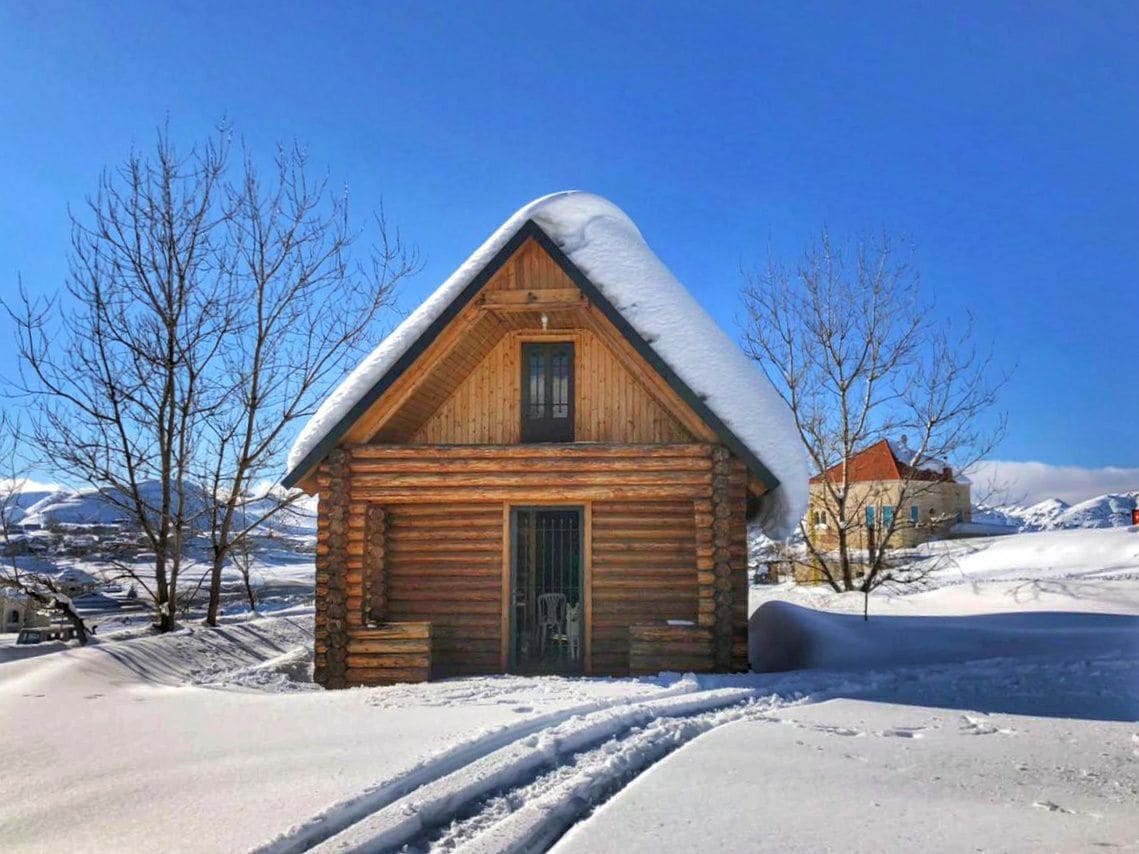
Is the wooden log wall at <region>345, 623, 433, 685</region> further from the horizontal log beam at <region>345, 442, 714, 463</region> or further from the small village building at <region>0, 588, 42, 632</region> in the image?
the small village building at <region>0, 588, 42, 632</region>

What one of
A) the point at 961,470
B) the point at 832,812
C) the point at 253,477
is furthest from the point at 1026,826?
the point at 961,470

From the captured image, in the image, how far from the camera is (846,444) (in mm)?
22547

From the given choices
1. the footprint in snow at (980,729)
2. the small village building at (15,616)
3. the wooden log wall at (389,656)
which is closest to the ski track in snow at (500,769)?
the footprint in snow at (980,729)

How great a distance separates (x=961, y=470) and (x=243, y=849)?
69.4 ft

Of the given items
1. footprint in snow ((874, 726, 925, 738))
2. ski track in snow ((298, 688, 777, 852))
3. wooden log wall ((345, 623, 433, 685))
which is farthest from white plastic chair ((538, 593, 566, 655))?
footprint in snow ((874, 726, 925, 738))

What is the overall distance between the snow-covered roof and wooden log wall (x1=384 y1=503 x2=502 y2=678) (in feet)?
6.86

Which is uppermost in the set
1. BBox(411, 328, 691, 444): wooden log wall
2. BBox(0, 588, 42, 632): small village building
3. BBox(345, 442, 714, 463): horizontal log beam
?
BBox(411, 328, 691, 444): wooden log wall

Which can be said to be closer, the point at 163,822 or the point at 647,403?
the point at 163,822

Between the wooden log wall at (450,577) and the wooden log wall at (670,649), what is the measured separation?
7.29 feet

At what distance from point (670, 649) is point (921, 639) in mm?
4180

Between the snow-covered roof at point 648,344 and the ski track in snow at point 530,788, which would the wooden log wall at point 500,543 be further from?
the ski track in snow at point 530,788

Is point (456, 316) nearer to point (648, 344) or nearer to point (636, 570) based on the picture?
point (648, 344)

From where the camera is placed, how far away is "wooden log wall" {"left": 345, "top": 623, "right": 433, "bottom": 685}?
1127 cm

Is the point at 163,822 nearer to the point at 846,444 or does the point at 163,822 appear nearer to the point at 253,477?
the point at 253,477
